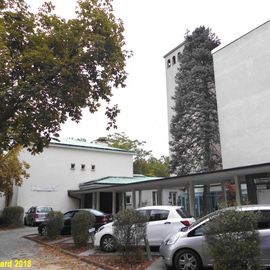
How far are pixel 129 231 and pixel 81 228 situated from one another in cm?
445

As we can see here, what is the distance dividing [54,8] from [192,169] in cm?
2155

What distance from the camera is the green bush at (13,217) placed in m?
29.4

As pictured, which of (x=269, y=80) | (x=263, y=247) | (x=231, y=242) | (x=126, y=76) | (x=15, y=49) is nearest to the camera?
(x=231, y=242)

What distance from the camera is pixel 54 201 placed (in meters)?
33.8

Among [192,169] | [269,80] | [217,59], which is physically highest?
[217,59]

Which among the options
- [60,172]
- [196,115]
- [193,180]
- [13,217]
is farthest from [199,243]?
[60,172]

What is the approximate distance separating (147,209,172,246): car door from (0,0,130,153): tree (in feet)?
18.4

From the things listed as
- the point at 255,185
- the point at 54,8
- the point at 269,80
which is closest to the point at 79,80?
the point at 54,8

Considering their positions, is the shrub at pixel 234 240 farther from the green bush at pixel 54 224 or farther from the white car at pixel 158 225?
the green bush at pixel 54 224

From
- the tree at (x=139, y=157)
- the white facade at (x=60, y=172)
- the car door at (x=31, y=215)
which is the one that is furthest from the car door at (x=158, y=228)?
the tree at (x=139, y=157)

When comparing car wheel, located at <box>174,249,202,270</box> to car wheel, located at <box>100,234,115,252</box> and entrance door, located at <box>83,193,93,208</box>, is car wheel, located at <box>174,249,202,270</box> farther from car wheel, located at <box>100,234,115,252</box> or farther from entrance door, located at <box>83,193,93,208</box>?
entrance door, located at <box>83,193,93,208</box>

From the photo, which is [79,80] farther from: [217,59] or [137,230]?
[217,59]

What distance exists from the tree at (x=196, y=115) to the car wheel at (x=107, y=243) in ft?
60.7

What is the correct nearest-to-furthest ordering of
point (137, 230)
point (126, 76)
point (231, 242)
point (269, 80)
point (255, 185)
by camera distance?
1. point (231, 242)
2. point (137, 230)
3. point (126, 76)
4. point (255, 185)
5. point (269, 80)
